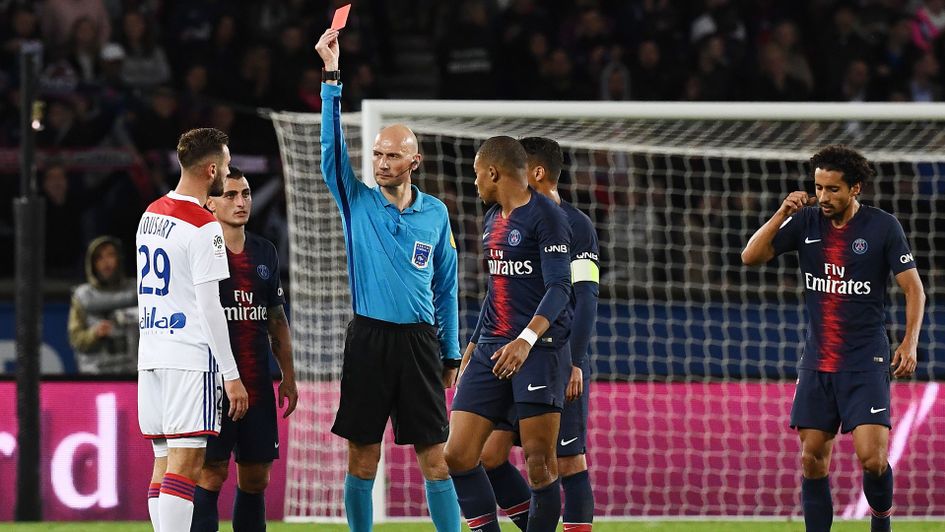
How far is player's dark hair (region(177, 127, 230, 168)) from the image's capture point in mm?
5938

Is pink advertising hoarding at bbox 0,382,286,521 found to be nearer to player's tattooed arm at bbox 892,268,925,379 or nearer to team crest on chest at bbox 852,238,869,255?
team crest on chest at bbox 852,238,869,255

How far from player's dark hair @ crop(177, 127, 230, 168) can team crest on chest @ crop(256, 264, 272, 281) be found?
2.53 feet

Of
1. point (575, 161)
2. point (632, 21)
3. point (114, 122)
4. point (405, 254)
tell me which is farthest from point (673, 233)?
point (405, 254)

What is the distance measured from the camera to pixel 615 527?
8492mm

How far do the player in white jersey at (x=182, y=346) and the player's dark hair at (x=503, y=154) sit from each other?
46.1 inches

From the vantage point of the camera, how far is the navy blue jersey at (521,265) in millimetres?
6105

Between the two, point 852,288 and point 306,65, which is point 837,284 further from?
point 306,65

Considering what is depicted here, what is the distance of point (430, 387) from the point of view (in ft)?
20.8

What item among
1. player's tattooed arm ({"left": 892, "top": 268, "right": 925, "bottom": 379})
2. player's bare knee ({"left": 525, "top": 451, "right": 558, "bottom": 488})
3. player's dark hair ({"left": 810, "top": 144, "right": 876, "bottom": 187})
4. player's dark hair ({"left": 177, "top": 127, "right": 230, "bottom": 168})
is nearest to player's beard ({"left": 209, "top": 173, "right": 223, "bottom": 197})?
player's dark hair ({"left": 177, "top": 127, "right": 230, "bottom": 168})

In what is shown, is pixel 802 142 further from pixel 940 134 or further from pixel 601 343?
pixel 601 343

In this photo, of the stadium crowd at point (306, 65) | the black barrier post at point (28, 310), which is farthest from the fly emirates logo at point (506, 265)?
the stadium crowd at point (306, 65)

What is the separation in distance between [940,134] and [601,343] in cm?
404

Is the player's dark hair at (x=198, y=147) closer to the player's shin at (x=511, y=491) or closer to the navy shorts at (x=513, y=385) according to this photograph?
the navy shorts at (x=513, y=385)

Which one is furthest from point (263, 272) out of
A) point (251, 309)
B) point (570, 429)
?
point (570, 429)
